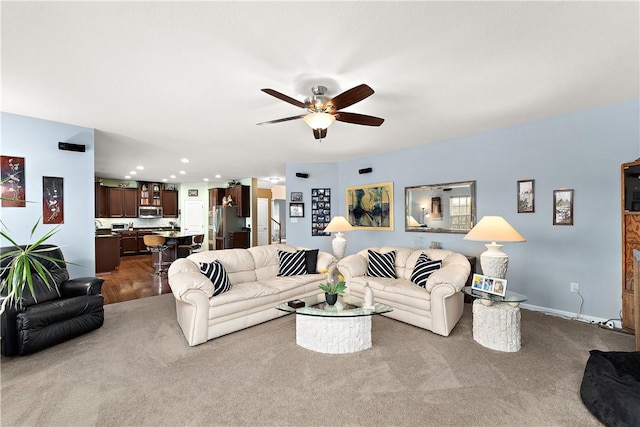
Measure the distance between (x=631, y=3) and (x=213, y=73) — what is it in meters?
2.86

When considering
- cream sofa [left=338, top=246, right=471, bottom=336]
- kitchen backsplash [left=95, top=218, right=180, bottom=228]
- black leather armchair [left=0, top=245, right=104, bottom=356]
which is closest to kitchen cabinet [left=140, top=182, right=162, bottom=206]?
kitchen backsplash [left=95, top=218, right=180, bottom=228]

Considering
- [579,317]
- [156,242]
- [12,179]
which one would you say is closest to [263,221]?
[156,242]

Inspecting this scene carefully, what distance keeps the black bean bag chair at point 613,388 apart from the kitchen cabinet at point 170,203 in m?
10.9

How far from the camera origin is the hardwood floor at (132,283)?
4.78 metres

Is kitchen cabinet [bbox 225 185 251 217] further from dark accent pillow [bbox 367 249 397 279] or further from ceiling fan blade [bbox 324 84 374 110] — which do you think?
ceiling fan blade [bbox 324 84 374 110]

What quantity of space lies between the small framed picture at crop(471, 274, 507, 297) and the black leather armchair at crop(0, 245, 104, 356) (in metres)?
4.15

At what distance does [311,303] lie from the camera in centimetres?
313

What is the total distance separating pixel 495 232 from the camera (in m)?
2.93

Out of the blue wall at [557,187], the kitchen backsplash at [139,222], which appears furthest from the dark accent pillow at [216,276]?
the kitchen backsplash at [139,222]

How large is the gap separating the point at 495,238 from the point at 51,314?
440cm

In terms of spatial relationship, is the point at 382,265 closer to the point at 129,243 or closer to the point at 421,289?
the point at 421,289

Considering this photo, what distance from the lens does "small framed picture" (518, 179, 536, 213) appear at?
3.88m

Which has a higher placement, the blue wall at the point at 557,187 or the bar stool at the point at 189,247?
the blue wall at the point at 557,187

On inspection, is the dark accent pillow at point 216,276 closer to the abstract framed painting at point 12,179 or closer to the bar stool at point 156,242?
the abstract framed painting at point 12,179
